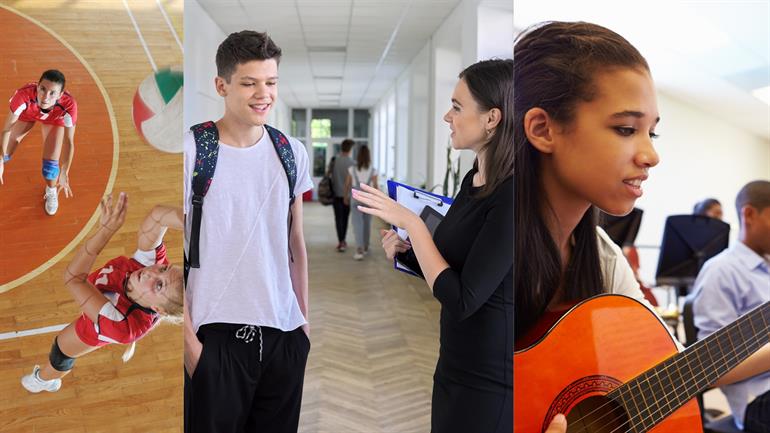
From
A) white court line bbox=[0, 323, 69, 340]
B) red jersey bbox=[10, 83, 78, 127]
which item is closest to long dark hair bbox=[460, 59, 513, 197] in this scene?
red jersey bbox=[10, 83, 78, 127]

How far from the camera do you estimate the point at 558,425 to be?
1952 millimetres

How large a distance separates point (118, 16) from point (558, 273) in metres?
1.45

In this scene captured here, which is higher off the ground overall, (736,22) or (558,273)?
(736,22)

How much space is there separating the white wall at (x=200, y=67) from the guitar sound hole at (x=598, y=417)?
137 centimetres

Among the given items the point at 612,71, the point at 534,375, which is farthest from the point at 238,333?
the point at 612,71

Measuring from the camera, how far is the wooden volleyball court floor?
1800 millimetres

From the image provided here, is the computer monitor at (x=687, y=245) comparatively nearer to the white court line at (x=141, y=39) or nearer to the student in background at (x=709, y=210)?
the student in background at (x=709, y=210)

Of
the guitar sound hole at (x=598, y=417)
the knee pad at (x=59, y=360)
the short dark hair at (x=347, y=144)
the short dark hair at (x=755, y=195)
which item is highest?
the short dark hair at (x=347, y=144)

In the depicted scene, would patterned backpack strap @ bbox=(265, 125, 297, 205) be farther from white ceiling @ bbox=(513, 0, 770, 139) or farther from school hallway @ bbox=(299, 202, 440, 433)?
white ceiling @ bbox=(513, 0, 770, 139)

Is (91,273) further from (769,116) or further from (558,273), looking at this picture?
(769,116)

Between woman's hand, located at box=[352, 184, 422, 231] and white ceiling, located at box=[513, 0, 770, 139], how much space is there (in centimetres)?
106

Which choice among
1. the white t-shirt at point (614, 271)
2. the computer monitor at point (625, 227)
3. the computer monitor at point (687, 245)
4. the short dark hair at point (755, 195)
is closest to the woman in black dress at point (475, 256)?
the white t-shirt at point (614, 271)

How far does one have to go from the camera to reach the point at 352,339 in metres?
2.01

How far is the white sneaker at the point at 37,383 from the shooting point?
6.08 feet
